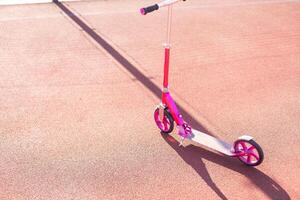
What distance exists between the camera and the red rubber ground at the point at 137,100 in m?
4.65

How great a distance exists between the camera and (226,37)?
8.84m

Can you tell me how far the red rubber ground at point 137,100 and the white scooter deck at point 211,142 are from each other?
0.18m

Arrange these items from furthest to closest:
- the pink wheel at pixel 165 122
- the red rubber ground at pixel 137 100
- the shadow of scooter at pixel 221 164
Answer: the pink wheel at pixel 165 122, the red rubber ground at pixel 137 100, the shadow of scooter at pixel 221 164

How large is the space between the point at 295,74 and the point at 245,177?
10.9 feet

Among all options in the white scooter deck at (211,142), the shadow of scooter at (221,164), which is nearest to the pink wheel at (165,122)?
the shadow of scooter at (221,164)

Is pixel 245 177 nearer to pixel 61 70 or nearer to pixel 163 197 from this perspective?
pixel 163 197

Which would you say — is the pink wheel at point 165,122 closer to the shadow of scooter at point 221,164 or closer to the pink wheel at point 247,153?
the shadow of scooter at point 221,164

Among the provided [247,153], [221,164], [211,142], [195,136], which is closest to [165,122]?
[195,136]

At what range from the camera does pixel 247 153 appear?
475 cm

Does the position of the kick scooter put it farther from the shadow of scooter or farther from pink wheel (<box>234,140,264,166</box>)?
the shadow of scooter

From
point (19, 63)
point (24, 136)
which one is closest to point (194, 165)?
point (24, 136)

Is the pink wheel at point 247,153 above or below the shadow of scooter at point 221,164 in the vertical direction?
above

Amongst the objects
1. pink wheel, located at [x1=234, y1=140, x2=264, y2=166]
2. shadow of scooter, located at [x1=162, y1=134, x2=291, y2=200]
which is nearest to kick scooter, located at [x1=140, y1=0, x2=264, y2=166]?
pink wheel, located at [x1=234, y1=140, x2=264, y2=166]

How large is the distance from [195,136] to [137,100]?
1.51m
